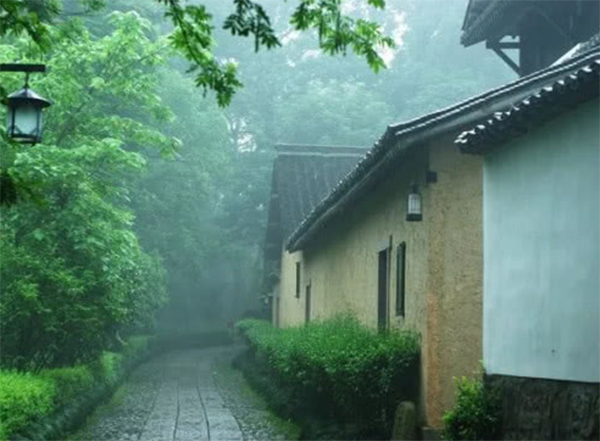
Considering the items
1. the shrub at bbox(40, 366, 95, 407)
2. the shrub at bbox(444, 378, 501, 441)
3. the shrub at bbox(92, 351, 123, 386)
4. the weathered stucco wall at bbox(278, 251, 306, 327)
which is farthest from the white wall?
the weathered stucco wall at bbox(278, 251, 306, 327)

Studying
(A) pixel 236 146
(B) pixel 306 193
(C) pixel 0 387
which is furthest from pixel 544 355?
(A) pixel 236 146

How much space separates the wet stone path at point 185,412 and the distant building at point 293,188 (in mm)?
3883

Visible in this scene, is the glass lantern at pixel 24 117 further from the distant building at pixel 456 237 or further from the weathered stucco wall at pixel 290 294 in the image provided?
the weathered stucco wall at pixel 290 294

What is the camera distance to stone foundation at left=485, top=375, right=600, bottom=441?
7.21 meters

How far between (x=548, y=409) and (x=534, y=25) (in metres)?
11.0

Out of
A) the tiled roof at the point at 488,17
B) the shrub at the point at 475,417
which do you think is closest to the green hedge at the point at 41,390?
the shrub at the point at 475,417

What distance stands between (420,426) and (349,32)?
22.2 ft

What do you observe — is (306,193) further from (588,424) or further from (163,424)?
(588,424)

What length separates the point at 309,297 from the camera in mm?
25203

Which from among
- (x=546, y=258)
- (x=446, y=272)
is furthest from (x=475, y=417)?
(x=446, y=272)

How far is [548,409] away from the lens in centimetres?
803

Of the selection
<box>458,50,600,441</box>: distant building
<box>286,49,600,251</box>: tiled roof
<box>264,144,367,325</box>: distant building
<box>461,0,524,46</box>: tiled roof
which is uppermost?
<box>461,0,524,46</box>: tiled roof

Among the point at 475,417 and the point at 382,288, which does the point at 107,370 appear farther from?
the point at 475,417

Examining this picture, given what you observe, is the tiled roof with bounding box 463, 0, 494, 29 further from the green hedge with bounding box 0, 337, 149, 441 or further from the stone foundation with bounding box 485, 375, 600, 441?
the stone foundation with bounding box 485, 375, 600, 441
